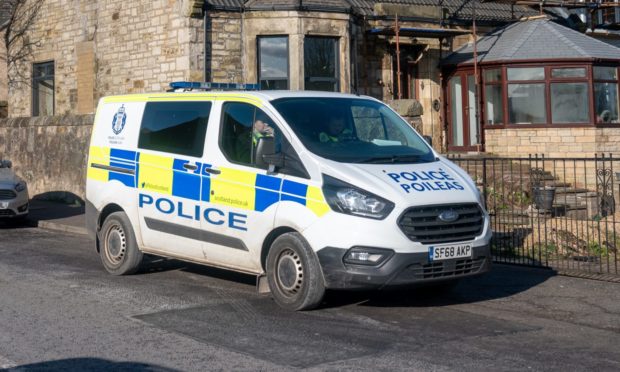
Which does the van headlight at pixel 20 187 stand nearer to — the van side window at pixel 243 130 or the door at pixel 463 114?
the van side window at pixel 243 130

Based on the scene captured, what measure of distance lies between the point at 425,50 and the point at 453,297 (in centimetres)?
1497

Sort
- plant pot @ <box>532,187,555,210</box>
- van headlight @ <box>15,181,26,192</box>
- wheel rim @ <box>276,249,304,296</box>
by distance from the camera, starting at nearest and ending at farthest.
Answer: wheel rim @ <box>276,249,304,296</box> < plant pot @ <box>532,187,555,210</box> < van headlight @ <box>15,181,26,192</box>

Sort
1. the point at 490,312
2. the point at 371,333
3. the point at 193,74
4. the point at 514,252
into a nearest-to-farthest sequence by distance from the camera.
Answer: the point at 371,333 < the point at 490,312 < the point at 514,252 < the point at 193,74

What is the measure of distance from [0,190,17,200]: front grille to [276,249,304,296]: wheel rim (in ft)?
31.8

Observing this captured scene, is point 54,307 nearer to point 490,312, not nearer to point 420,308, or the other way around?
point 420,308

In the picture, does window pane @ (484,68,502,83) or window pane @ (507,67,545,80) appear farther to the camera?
window pane @ (484,68,502,83)

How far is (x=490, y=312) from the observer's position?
828 centimetres

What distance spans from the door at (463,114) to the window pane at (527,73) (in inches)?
50.4

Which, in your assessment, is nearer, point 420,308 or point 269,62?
point 420,308

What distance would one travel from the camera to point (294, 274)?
803 cm

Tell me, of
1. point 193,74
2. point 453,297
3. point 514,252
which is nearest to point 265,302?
point 453,297

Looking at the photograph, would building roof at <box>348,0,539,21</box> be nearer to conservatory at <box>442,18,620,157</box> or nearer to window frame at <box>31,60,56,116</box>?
conservatory at <box>442,18,620,157</box>

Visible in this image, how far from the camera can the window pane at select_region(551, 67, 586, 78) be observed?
21812 millimetres

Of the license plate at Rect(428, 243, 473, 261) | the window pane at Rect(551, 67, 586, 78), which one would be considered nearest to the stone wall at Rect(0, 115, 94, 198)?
the window pane at Rect(551, 67, 586, 78)
